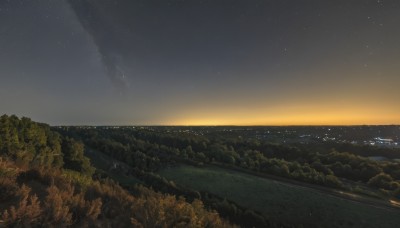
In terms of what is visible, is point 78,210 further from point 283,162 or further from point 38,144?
point 283,162

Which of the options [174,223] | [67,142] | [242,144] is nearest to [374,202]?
[174,223]

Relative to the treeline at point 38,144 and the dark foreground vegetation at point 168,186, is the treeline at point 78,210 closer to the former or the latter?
the dark foreground vegetation at point 168,186

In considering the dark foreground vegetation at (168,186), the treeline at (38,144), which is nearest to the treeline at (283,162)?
the dark foreground vegetation at (168,186)

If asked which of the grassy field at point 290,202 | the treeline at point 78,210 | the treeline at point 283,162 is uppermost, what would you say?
the treeline at point 78,210

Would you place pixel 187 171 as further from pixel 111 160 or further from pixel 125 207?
pixel 125 207

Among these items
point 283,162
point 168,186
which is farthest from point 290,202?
point 283,162
